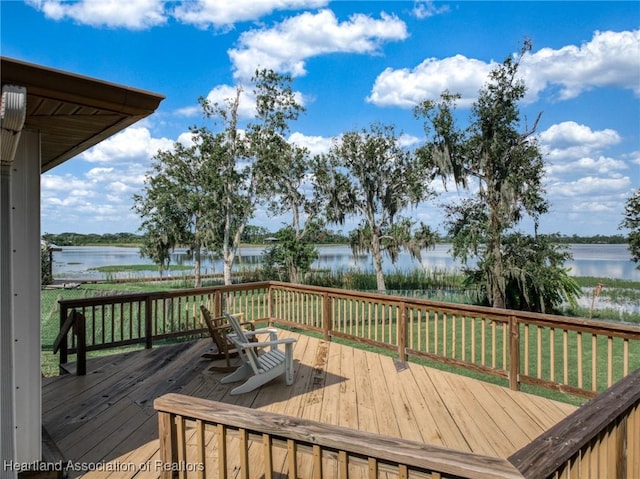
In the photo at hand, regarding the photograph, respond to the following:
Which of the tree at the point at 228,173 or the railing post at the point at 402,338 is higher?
the tree at the point at 228,173

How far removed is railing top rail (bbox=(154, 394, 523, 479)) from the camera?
1.14 m

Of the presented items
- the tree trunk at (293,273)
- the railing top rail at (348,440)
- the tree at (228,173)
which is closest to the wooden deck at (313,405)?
the railing top rail at (348,440)

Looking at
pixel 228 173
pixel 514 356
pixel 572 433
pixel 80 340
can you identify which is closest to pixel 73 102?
pixel 572 433

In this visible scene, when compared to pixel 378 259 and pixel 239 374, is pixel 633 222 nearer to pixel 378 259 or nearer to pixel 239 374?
pixel 378 259

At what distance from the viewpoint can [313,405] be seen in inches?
144

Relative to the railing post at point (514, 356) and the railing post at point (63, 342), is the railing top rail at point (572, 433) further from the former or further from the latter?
the railing post at point (63, 342)

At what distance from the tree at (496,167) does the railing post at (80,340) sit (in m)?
9.19

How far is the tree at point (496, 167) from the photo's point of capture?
10.3m

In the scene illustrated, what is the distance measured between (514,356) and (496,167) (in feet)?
25.6

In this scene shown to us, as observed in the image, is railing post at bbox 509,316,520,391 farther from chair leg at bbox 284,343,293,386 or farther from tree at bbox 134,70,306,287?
tree at bbox 134,70,306,287

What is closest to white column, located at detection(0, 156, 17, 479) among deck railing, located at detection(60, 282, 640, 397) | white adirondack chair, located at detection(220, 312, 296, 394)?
white adirondack chair, located at detection(220, 312, 296, 394)

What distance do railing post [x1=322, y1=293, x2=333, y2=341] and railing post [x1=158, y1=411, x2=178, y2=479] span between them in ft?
14.2

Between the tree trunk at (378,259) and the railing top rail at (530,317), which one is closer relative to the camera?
the railing top rail at (530,317)

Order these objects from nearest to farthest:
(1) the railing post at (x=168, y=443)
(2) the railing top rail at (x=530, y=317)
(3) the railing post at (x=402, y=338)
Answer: (1) the railing post at (x=168, y=443), (2) the railing top rail at (x=530, y=317), (3) the railing post at (x=402, y=338)
